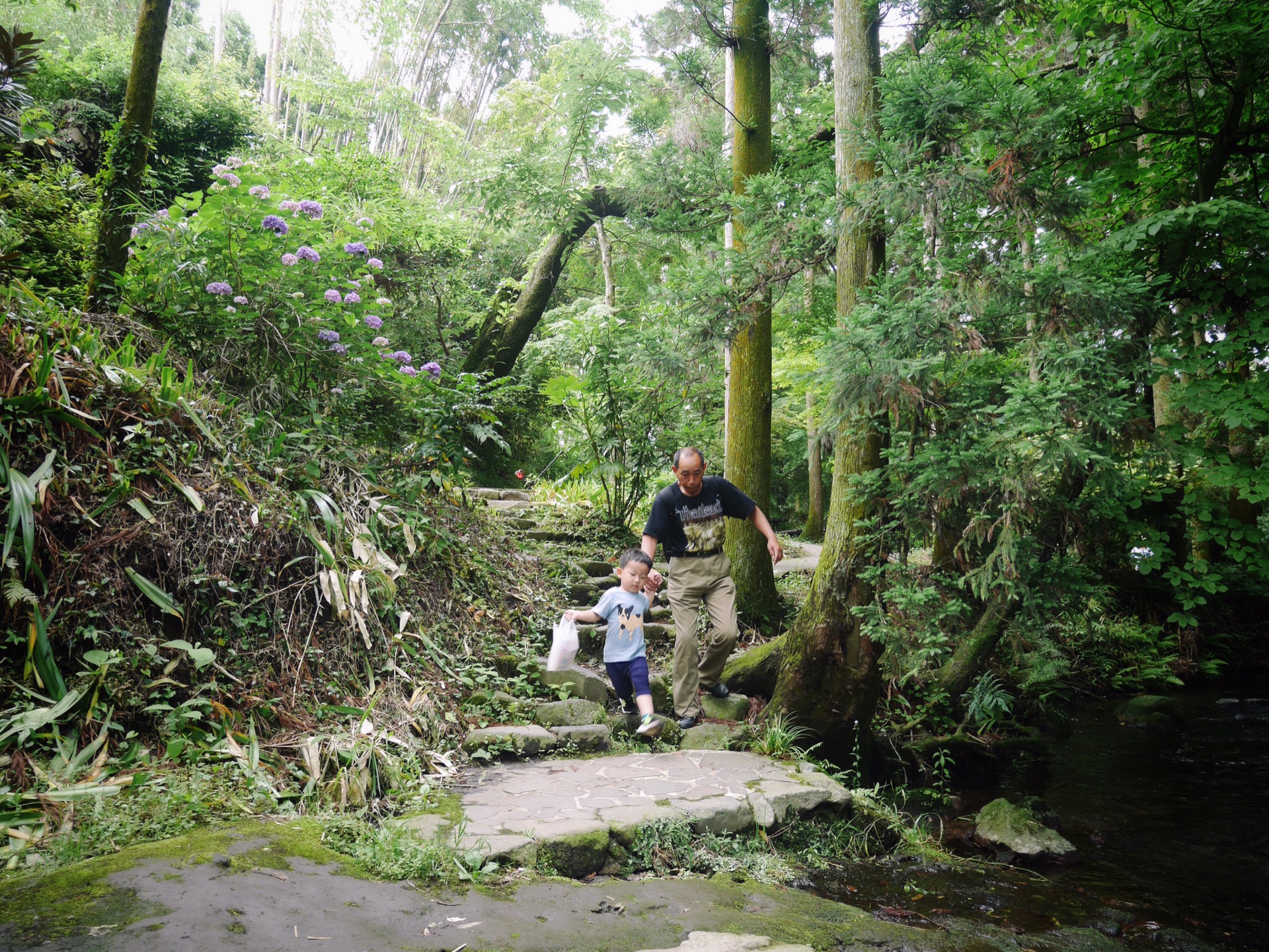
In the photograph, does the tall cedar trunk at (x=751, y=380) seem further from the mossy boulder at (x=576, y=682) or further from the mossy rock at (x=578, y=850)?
the mossy rock at (x=578, y=850)

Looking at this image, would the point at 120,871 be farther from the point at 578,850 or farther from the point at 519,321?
the point at 519,321

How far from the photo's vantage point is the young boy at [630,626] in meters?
5.23

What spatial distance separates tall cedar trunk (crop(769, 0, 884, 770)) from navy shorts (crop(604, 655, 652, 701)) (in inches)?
45.9

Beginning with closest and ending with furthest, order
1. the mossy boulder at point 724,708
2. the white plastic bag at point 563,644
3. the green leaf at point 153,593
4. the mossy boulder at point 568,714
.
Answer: the green leaf at point 153,593, the white plastic bag at point 563,644, the mossy boulder at point 568,714, the mossy boulder at point 724,708

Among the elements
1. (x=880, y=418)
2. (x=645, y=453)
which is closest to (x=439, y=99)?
(x=645, y=453)

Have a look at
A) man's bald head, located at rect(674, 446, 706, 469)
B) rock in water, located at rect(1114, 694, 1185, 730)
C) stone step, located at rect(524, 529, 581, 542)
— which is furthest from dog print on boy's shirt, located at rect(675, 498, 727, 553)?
rock in water, located at rect(1114, 694, 1185, 730)

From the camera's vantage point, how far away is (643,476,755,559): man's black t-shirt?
18.6 ft

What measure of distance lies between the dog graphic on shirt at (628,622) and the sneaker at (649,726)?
560 mm

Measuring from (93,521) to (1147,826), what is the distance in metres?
7.19

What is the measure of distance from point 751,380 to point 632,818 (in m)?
5.07

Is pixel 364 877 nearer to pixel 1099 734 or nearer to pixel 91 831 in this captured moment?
pixel 91 831

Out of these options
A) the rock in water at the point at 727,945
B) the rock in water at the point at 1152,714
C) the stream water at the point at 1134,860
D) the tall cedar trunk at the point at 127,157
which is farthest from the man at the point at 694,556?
the rock in water at the point at 1152,714

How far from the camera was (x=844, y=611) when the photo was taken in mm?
5715

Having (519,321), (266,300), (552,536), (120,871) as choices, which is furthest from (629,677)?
(519,321)
